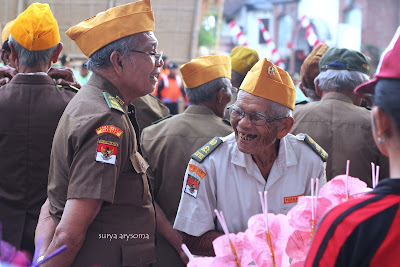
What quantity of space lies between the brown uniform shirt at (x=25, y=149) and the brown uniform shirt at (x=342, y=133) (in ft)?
5.47

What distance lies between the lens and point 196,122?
3.72 meters

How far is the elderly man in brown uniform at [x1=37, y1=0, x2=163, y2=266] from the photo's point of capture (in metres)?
2.30

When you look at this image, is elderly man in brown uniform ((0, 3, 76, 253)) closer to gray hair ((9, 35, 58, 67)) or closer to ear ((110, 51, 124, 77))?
gray hair ((9, 35, 58, 67))

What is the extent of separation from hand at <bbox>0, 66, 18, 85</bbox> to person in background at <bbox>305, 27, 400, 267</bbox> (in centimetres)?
259

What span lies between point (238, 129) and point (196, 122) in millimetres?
1086

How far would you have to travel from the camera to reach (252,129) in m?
2.63

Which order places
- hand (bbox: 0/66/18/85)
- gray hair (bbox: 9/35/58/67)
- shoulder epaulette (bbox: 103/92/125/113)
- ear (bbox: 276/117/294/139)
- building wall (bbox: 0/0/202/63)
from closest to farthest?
shoulder epaulette (bbox: 103/92/125/113), ear (bbox: 276/117/294/139), gray hair (bbox: 9/35/58/67), hand (bbox: 0/66/18/85), building wall (bbox: 0/0/202/63)

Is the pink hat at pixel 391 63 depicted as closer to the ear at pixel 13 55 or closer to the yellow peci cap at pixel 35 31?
the yellow peci cap at pixel 35 31

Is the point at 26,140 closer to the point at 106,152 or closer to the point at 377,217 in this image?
the point at 106,152

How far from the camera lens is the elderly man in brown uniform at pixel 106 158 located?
2.30m

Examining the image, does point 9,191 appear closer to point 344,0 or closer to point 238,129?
point 238,129

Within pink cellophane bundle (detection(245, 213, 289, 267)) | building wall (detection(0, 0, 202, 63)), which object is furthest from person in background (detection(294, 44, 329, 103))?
building wall (detection(0, 0, 202, 63))

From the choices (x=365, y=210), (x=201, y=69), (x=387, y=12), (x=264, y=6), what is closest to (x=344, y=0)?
(x=387, y=12)

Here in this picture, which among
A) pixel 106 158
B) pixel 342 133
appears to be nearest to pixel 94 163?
pixel 106 158
